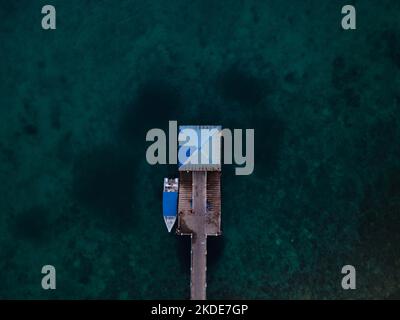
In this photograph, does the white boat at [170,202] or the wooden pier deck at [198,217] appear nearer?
the wooden pier deck at [198,217]

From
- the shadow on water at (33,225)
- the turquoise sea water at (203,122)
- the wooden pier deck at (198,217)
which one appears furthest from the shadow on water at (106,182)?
the wooden pier deck at (198,217)

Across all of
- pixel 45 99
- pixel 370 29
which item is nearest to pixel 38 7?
pixel 45 99

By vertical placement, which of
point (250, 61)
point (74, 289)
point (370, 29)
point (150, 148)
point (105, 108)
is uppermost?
point (370, 29)

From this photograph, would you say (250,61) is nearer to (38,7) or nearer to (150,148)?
(150,148)

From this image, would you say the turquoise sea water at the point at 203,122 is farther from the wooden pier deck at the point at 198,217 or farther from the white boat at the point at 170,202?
the wooden pier deck at the point at 198,217

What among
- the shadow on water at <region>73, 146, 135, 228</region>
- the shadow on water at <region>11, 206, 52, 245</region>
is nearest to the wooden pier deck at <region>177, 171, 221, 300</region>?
the shadow on water at <region>73, 146, 135, 228</region>

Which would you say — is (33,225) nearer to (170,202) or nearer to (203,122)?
(170,202)

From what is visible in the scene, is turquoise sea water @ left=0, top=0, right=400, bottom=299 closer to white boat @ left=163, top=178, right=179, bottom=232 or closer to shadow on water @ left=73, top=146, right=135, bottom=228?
shadow on water @ left=73, top=146, right=135, bottom=228

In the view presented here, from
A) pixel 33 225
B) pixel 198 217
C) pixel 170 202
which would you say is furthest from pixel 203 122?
pixel 33 225
